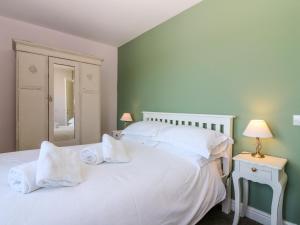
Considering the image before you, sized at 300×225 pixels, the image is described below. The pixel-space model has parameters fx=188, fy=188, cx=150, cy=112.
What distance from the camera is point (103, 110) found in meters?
3.88

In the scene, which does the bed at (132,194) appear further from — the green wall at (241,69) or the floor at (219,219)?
the green wall at (241,69)

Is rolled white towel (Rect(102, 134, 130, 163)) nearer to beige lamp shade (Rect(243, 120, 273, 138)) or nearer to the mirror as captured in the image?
beige lamp shade (Rect(243, 120, 273, 138))

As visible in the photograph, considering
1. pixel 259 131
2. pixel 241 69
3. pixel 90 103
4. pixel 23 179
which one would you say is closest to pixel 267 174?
pixel 259 131

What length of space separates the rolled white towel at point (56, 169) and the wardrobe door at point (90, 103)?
5.78 ft

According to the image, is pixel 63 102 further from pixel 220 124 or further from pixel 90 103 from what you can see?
pixel 220 124

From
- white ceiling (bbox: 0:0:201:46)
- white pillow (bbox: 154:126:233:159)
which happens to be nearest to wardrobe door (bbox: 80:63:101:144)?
white ceiling (bbox: 0:0:201:46)

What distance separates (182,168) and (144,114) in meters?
1.68

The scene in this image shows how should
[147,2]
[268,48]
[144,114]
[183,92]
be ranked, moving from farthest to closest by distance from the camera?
[144,114], [183,92], [147,2], [268,48]

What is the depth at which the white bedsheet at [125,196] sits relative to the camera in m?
0.94

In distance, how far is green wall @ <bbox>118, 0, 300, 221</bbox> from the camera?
171 centimetres

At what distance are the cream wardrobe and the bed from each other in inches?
32.7

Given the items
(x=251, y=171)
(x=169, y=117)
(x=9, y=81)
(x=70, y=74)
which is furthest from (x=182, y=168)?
(x=9, y=81)

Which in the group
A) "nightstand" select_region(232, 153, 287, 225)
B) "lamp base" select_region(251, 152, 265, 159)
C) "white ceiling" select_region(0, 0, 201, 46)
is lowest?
"nightstand" select_region(232, 153, 287, 225)

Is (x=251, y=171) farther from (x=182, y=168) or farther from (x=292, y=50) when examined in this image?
(x=292, y=50)
